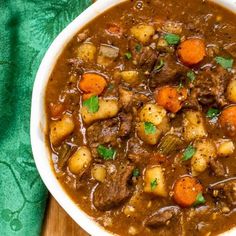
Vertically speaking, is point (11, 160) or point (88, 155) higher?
point (88, 155)

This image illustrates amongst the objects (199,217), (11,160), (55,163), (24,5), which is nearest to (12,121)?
(11,160)

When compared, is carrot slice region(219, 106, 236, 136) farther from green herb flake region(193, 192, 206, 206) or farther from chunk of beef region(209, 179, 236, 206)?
green herb flake region(193, 192, 206, 206)

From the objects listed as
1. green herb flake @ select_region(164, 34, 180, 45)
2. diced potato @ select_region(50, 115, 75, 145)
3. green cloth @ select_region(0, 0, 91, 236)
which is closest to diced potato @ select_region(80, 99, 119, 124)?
diced potato @ select_region(50, 115, 75, 145)

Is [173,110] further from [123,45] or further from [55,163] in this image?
[55,163]

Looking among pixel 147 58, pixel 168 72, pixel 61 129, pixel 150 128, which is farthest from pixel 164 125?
pixel 61 129

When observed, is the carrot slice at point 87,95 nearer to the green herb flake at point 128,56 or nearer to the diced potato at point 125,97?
the diced potato at point 125,97

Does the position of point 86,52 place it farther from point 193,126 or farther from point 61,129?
point 193,126

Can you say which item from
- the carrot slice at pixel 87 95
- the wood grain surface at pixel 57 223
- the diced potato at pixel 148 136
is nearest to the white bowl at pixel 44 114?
the carrot slice at pixel 87 95
